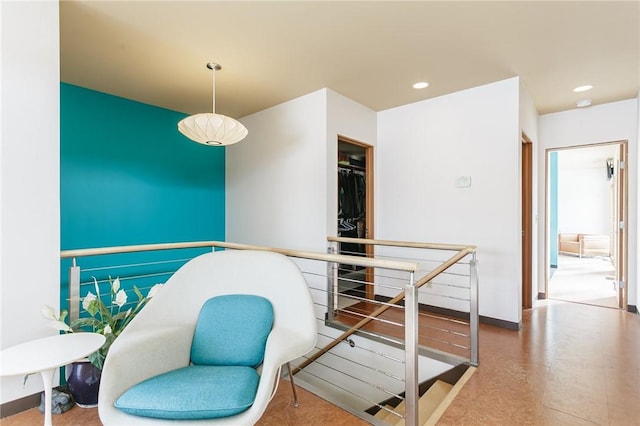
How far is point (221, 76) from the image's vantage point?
10.1ft

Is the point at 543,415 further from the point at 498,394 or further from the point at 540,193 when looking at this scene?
the point at 540,193

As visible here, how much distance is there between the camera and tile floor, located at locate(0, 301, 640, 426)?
5.81 ft

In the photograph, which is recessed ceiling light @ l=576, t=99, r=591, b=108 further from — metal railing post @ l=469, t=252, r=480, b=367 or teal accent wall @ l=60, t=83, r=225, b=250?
teal accent wall @ l=60, t=83, r=225, b=250

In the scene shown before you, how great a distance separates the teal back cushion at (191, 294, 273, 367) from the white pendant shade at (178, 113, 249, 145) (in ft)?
4.51

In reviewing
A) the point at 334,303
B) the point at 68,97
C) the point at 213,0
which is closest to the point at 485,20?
the point at 213,0

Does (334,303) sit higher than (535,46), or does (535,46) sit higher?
(535,46)

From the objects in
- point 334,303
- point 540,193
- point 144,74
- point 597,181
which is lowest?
point 334,303

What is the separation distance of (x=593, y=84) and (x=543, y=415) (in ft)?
10.8

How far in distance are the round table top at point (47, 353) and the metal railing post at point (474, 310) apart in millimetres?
2328

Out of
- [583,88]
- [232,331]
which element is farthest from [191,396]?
[583,88]

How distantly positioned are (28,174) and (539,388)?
135 inches

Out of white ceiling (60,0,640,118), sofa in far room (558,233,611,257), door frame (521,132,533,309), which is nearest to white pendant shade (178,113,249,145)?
white ceiling (60,0,640,118)

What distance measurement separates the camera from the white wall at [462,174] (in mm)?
3109

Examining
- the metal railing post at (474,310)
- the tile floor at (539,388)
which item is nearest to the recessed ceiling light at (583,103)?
the tile floor at (539,388)
